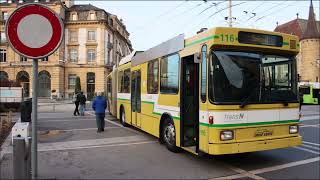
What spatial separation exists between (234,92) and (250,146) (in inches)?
45.6

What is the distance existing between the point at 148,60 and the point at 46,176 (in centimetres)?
584

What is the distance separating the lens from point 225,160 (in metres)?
9.52

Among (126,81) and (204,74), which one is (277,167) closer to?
(204,74)

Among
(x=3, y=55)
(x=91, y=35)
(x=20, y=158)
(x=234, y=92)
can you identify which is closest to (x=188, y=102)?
(x=234, y=92)

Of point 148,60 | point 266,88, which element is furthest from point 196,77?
point 148,60

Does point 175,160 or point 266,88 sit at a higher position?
point 266,88

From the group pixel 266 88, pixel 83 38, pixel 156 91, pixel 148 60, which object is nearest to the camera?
pixel 266 88

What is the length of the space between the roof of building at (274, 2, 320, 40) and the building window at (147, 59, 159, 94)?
78.5 metres

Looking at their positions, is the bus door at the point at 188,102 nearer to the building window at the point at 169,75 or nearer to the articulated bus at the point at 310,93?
the building window at the point at 169,75

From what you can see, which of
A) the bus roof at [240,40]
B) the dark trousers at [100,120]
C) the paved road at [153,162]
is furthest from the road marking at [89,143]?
the bus roof at [240,40]

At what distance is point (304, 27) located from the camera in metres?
98.3

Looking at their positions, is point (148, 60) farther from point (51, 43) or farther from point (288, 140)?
point (51, 43)

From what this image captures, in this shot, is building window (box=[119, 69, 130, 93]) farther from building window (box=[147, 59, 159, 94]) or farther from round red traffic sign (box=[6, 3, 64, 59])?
round red traffic sign (box=[6, 3, 64, 59])

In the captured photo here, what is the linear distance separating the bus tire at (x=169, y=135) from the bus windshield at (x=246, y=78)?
253cm
